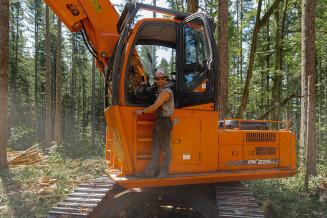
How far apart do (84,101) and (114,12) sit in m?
40.2

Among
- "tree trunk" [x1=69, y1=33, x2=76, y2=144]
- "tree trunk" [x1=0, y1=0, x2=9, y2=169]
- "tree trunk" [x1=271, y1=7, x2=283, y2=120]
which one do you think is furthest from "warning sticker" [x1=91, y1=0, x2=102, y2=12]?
"tree trunk" [x1=69, y1=33, x2=76, y2=144]

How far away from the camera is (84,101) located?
45219mm

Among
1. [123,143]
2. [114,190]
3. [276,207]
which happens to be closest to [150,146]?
[123,143]

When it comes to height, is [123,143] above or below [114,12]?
below

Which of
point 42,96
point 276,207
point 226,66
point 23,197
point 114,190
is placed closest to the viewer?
point 114,190

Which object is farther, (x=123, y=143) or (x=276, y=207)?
(x=276, y=207)

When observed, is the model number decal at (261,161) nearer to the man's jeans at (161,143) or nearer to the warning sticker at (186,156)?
the warning sticker at (186,156)

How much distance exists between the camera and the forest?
8.52 metres

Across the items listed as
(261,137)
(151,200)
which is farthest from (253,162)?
(151,200)

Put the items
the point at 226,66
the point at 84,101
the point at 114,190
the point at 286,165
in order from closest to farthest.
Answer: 1. the point at 114,190
2. the point at 286,165
3. the point at 226,66
4. the point at 84,101

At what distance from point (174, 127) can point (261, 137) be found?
1.84 meters

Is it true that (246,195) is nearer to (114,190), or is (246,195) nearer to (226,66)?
(114,190)

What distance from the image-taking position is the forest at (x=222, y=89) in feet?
28.0

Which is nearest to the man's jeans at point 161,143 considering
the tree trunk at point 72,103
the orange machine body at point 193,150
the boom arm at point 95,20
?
the orange machine body at point 193,150
